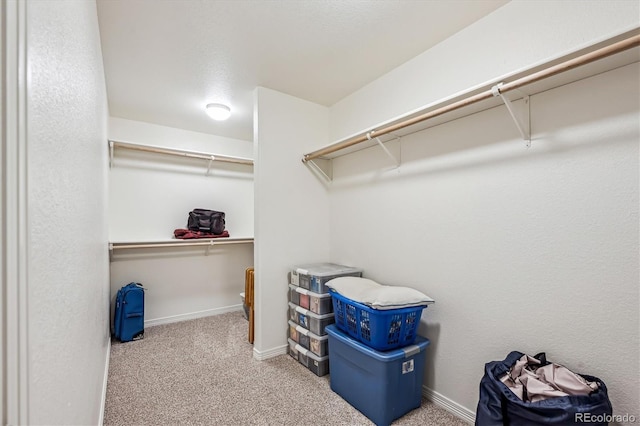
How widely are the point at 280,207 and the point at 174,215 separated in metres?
1.68

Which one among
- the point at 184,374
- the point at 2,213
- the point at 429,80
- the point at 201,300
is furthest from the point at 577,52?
the point at 201,300

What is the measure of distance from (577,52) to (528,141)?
0.46 metres

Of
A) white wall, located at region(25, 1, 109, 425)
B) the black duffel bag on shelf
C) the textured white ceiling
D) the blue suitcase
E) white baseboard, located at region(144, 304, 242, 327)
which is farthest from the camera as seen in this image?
the black duffel bag on shelf

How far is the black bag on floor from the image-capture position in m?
1.14

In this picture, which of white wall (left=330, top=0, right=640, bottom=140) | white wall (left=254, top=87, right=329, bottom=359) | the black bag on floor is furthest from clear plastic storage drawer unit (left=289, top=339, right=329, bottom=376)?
white wall (left=330, top=0, right=640, bottom=140)

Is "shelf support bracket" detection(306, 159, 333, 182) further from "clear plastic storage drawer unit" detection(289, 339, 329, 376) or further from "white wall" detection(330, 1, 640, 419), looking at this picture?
"clear plastic storage drawer unit" detection(289, 339, 329, 376)

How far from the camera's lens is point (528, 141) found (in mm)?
1610

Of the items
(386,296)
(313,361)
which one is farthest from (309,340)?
(386,296)

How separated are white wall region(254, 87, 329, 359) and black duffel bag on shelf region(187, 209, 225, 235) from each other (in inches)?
49.0

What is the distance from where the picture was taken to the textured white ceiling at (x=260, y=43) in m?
1.76

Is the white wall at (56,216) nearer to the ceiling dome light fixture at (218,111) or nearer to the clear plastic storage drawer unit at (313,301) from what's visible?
the clear plastic storage drawer unit at (313,301)

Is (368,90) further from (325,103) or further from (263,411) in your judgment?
(263,411)

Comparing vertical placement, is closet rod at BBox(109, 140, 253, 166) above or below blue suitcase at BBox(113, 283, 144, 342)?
above

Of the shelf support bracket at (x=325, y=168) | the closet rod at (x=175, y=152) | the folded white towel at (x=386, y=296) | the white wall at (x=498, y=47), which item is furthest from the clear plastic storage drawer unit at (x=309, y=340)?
the closet rod at (x=175, y=152)
